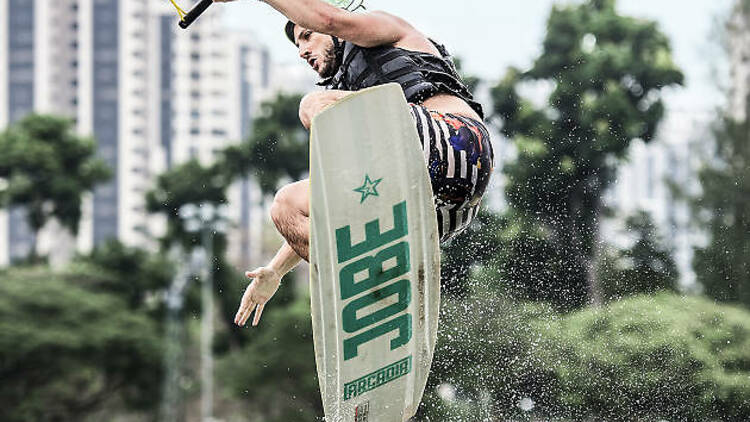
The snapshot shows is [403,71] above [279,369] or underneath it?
above

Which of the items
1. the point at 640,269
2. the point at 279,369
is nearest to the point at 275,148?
the point at 279,369

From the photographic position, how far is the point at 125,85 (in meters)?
56.4

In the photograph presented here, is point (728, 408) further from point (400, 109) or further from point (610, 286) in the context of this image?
point (400, 109)

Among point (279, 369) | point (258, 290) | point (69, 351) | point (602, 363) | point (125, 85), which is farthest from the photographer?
point (125, 85)

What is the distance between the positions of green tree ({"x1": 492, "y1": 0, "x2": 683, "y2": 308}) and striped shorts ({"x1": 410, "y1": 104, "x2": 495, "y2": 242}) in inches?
235

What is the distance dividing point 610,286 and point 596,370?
192cm

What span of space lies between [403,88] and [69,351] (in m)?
14.8

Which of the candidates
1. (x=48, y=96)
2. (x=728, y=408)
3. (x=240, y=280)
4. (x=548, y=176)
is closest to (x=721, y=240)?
(x=548, y=176)

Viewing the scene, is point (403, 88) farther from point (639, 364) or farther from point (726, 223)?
point (726, 223)

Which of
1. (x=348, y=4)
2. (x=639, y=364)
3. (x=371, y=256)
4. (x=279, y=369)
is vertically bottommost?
(x=279, y=369)

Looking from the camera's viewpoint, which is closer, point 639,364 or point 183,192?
point 639,364

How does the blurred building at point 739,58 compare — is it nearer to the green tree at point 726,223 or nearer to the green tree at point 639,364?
the green tree at point 726,223

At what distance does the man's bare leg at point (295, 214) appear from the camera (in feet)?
7.82

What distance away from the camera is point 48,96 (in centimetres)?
5428
